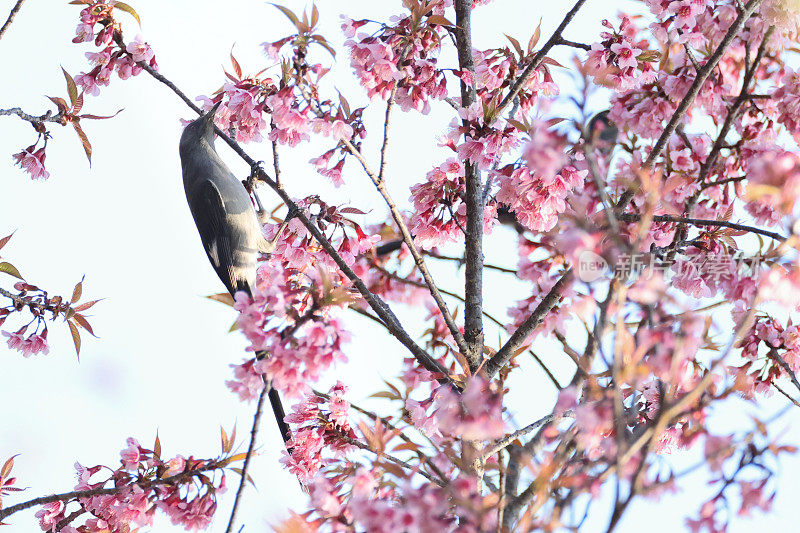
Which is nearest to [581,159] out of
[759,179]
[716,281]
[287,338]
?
[716,281]

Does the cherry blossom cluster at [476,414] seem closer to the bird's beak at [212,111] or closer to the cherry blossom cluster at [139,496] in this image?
the cherry blossom cluster at [139,496]

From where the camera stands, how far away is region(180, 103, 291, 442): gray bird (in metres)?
3.06

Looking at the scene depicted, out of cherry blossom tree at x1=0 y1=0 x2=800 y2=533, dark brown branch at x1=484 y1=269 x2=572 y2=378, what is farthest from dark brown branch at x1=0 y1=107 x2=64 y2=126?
dark brown branch at x1=484 y1=269 x2=572 y2=378

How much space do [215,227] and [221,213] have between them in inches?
3.8

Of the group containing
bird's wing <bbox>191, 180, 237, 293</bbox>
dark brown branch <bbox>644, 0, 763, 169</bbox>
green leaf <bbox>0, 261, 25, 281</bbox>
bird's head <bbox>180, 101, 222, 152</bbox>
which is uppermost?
bird's head <bbox>180, 101, 222, 152</bbox>

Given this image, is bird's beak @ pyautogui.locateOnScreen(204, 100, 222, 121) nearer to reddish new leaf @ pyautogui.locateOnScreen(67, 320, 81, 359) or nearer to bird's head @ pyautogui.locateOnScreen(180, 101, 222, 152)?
bird's head @ pyautogui.locateOnScreen(180, 101, 222, 152)

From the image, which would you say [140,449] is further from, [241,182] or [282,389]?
[241,182]

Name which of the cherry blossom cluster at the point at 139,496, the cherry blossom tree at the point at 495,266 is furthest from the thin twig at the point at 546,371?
the cherry blossom cluster at the point at 139,496

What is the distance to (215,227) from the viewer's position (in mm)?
3123

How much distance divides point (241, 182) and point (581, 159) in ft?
5.66

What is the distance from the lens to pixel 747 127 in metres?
2.09

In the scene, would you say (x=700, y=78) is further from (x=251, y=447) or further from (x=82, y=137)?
(x=82, y=137)
